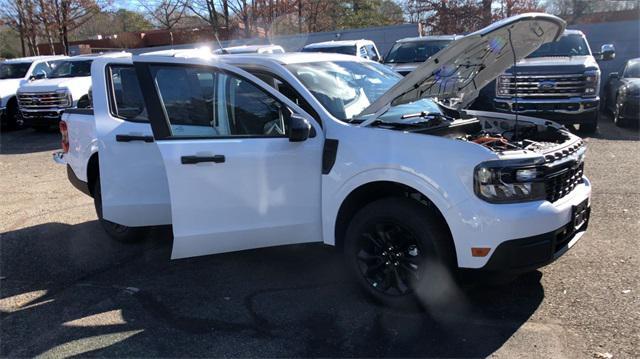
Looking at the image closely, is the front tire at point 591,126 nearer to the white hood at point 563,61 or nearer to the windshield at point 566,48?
the white hood at point 563,61

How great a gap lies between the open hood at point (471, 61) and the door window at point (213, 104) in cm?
79

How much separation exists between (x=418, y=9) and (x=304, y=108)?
Answer: 2750cm

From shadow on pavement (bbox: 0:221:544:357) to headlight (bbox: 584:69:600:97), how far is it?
7.24 metres

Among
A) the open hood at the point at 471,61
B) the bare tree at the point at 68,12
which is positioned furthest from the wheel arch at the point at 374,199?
the bare tree at the point at 68,12

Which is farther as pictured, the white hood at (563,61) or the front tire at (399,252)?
the white hood at (563,61)

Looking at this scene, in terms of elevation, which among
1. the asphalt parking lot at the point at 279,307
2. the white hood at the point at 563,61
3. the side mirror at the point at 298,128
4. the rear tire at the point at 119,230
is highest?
the white hood at the point at 563,61

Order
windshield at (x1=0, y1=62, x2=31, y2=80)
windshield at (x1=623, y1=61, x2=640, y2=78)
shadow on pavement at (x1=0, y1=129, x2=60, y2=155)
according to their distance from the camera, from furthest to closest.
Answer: windshield at (x1=0, y1=62, x2=31, y2=80), windshield at (x1=623, y1=61, x2=640, y2=78), shadow on pavement at (x1=0, y1=129, x2=60, y2=155)

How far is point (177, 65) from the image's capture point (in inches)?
175

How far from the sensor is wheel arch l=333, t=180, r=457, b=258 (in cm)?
363

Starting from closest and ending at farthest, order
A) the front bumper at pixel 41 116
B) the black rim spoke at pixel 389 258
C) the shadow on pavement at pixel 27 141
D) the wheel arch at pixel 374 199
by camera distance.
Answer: the wheel arch at pixel 374 199 → the black rim spoke at pixel 389 258 → the shadow on pavement at pixel 27 141 → the front bumper at pixel 41 116

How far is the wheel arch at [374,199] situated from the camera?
3631mm

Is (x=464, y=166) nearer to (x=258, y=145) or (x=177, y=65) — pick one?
(x=258, y=145)

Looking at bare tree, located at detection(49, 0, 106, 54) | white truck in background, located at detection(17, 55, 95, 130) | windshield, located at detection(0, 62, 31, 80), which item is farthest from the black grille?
bare tree, located at detection(49, 0, 106, 54)

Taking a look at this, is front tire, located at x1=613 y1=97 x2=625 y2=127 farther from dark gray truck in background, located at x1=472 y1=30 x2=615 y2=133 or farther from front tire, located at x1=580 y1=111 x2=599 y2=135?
dark gray truck in background, located at x1=472 y1=30 x2=615 y2=133
